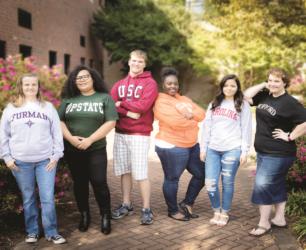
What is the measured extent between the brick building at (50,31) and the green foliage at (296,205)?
9794 mm

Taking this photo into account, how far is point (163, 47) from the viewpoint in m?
22.8

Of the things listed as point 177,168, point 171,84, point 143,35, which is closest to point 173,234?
point 177,168

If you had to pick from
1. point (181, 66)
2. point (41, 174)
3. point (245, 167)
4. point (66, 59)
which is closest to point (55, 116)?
point (41, 174)

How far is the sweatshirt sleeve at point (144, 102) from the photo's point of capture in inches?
188

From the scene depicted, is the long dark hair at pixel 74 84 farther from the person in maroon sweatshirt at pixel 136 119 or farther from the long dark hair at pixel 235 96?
the long dark hair at pixel 235 96

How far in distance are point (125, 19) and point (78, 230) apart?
63.6ft

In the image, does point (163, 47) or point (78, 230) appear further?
point (163, 47)

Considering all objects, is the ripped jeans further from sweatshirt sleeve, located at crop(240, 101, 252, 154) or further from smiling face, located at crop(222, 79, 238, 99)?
smiling face, located at crop(222, 79, 238, 99)

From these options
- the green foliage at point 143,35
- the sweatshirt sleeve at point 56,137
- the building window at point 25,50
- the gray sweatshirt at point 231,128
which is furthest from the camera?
the green foliage at point 143,35

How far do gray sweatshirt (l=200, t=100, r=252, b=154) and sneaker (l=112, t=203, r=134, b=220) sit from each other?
1359mm

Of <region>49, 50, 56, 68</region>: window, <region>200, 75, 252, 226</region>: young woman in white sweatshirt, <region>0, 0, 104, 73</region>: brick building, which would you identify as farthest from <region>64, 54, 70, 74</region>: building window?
<region>200, 75, 252, 226</region>: young woman in white sweatshirt

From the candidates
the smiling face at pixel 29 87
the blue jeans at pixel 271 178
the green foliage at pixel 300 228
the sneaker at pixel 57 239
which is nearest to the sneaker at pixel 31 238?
the sneaker at pixel 57 239

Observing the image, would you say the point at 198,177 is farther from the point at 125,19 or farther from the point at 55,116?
the point at 125,19

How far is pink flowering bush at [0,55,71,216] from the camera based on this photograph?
14.9 feet
